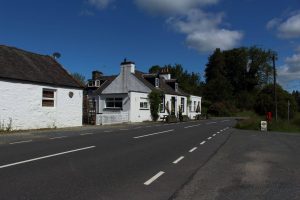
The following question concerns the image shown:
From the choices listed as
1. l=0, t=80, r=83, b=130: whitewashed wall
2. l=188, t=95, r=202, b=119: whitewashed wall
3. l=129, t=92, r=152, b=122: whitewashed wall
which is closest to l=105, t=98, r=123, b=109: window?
l=129, t=92, r=152, b=122: whitewashed wall

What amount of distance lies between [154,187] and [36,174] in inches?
111

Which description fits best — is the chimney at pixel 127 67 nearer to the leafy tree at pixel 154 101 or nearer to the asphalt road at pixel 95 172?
the leafy tree at pixel 154 101

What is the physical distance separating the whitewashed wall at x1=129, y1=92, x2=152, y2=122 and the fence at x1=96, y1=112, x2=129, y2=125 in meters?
1.37

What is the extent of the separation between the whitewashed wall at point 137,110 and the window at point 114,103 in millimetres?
1886

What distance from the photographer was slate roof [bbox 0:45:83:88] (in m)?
24.3

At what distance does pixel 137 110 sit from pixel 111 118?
20.8 feet

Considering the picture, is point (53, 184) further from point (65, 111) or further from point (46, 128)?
point (65, 111)

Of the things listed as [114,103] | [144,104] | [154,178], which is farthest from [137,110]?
[154,178]

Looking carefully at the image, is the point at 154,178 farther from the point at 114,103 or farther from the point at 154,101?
the point at 154,101

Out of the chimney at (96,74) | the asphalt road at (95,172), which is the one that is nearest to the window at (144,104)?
the chimney at (96,74)

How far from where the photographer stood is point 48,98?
26.8m

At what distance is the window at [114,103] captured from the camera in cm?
4231

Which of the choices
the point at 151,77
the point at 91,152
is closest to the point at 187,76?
the point at 151,77

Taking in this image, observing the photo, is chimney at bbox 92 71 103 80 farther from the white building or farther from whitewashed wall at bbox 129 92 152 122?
whitewashed wall at bbox 129 92 152 122
